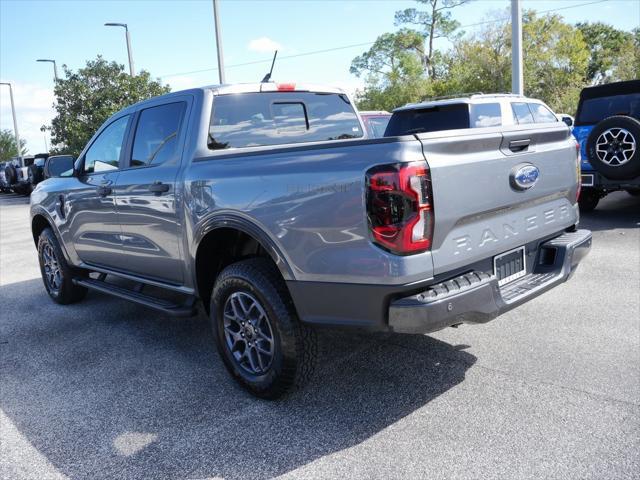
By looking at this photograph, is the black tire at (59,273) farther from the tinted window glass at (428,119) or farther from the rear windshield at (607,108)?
the rear windshield at (607,108)

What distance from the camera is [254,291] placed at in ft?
10.2

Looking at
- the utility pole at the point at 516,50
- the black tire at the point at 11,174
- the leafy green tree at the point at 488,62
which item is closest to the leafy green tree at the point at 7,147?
the black tire at the point at 11,174

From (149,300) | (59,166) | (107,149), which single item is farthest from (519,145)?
(59,166)

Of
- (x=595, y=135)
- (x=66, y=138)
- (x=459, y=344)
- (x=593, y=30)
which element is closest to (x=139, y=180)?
(x=459, y=344)

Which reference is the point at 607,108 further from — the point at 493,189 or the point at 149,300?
the point at 149,300

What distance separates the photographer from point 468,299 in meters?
2.67

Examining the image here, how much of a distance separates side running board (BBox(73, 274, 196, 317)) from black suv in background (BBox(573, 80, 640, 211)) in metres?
6.06

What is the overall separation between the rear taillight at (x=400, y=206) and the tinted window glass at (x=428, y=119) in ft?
16.6

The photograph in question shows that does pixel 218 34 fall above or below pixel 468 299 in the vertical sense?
above

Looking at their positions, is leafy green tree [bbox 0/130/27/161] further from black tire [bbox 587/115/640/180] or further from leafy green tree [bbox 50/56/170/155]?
black tire [bbox 587/115/640/180]

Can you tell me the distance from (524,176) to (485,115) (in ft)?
15.7

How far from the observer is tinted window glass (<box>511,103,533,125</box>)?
804 cm

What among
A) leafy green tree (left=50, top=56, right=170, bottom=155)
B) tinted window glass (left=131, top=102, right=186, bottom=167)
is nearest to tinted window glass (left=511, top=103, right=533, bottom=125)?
tinted window glass (left=131, top=102, right=186, bottom=167)

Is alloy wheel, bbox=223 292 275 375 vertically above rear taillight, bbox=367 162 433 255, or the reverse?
rear taillight, bbox=367 162 433 255
